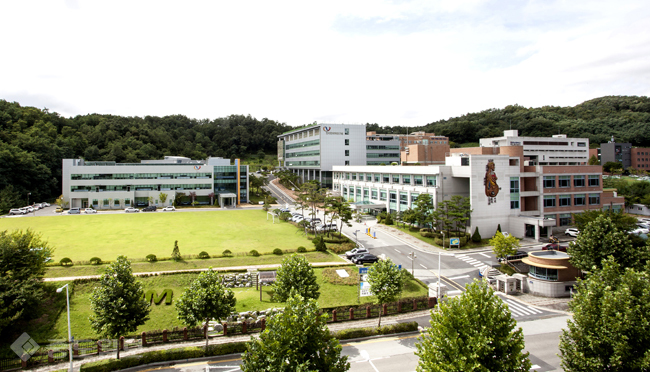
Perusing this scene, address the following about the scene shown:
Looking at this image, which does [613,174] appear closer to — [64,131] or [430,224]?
[430,224]

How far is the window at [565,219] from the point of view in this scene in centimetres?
5500

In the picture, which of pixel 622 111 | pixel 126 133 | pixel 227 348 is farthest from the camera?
pixel 622 111

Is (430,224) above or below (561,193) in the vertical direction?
below

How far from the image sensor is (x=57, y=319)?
25969mm

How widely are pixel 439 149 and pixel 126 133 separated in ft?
339

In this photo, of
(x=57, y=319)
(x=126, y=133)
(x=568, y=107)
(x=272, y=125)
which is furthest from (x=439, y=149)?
(x=568, y=107)

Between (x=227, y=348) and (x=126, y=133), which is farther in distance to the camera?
(x=126, y=133)

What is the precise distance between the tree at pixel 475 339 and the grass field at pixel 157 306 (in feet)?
49.2

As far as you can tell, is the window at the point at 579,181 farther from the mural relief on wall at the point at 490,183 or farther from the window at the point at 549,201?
the mural relief on wall at the point at 490,183

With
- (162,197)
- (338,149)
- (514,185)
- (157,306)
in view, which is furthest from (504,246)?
(162,197)

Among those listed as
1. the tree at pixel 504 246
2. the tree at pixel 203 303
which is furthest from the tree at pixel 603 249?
the tree at pixel 203 303

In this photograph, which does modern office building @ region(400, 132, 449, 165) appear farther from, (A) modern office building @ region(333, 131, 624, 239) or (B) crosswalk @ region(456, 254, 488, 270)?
(B) crosswalk @ region(456, 254, 488, 270)

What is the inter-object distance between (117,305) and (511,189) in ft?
169

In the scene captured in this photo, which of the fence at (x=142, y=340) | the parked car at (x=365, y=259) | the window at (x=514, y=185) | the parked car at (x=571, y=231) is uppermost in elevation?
the window at (x=514, y=185)
